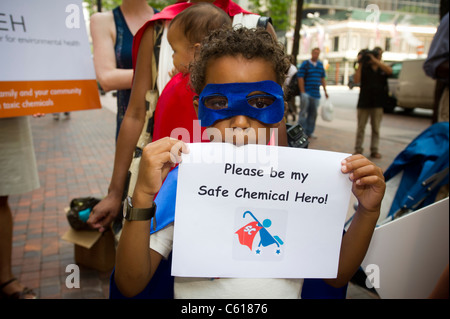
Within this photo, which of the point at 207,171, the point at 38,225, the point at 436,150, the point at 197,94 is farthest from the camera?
the point at 38,225

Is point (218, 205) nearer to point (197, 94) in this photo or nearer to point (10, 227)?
point (197, 94)

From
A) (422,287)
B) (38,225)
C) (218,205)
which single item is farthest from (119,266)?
(38,225)

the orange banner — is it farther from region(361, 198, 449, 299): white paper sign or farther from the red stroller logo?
region(361, 198, 449, 299): white paper sign

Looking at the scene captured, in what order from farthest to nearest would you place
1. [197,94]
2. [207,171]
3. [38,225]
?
[38,225]
[197,94]
[207,171]

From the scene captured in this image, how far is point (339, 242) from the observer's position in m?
1.20

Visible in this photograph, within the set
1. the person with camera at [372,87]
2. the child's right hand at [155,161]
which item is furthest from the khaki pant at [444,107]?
the person with camera at [372,87]

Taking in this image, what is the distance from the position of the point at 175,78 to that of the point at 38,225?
10.7 ft

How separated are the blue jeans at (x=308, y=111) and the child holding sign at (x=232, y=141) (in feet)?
22.6

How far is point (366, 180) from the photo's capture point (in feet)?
3.63

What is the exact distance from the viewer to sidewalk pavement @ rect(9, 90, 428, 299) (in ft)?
9.64

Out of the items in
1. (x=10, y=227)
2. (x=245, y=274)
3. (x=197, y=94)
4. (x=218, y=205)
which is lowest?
(x=10, y=227)

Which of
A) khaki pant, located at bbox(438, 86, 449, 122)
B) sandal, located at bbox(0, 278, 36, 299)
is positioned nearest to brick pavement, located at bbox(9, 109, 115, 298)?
sandal, located at bbox(0, 278, 36, 299)

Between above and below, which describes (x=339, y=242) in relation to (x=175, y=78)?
below

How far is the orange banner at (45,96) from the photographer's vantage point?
1.80 meters
